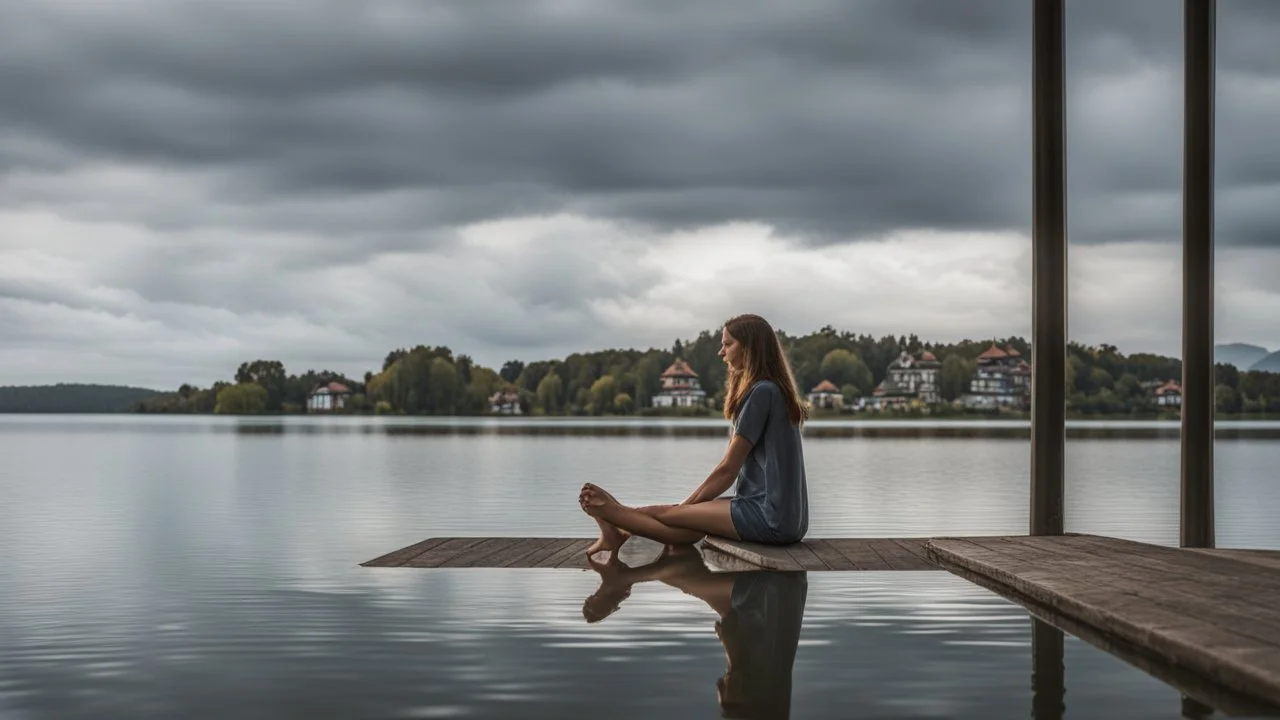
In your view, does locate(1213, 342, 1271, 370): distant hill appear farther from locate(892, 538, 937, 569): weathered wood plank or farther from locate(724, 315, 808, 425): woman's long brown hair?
locate(724, 315, 808, 425): woman's long brown hair

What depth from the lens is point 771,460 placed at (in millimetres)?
6715

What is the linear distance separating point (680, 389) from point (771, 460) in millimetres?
88018

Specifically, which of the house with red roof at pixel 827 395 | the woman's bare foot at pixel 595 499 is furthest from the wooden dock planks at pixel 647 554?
the house with red roof at pixel 827 395

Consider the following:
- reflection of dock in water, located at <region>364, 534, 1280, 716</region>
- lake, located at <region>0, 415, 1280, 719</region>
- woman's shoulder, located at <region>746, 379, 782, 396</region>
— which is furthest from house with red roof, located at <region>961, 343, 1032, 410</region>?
woman's shoulder, located at <region>746, 379, 782, 396</region>

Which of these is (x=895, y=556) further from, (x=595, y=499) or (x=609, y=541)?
(x=595, y=499)

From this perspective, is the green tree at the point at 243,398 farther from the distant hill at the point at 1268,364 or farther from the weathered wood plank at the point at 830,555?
the weathered wood plank at the point at 830,555

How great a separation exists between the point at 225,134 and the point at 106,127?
50.1 feet

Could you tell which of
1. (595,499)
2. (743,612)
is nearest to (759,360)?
(595,499)

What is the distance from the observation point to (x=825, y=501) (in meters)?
16.1

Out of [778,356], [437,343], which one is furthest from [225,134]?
[778,356]

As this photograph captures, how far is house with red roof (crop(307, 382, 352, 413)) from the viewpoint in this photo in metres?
120

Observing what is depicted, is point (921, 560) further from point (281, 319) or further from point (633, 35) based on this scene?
point (281, 319)

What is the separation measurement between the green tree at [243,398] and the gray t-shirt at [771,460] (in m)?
105

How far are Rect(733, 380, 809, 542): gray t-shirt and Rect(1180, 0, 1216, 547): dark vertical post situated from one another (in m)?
2.21
